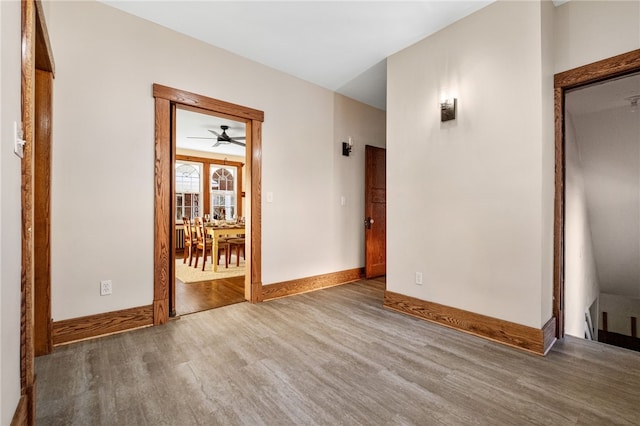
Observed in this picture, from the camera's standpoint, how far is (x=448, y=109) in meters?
2.69

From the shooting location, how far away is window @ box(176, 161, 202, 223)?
752 cm

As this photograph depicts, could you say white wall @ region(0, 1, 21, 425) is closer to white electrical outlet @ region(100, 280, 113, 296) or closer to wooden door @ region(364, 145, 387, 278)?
white electrical outlet @ region(100, 280, 113, 296)

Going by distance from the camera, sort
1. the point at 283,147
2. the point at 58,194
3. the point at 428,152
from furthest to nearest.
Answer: the point at 283,147, the point at 428,152, the point at 58,194

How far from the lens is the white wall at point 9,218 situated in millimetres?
985

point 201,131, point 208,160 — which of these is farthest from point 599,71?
point 208,160

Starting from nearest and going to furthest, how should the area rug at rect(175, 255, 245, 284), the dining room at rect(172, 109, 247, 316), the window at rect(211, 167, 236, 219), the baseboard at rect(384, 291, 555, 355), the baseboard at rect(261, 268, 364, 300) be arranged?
the baseboard at rect(384, 291, 555, 355), the baseboard at rect(261, 268, 364, 300), the dining room at rect(172, 109, 247, 316), the area rug at rect(175, 255, 245, 284), the window at rect(211, 167, 236, 219)

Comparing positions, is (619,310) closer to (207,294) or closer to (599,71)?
(599,71)

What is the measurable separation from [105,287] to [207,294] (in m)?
1.30

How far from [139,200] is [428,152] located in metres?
2.80

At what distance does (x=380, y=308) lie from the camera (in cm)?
317

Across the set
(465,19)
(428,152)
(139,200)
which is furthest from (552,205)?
(139,200)

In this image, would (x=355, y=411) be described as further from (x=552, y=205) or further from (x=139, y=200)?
(x=139, y=200)

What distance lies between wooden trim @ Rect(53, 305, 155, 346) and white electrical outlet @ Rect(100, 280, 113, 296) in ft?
0.56

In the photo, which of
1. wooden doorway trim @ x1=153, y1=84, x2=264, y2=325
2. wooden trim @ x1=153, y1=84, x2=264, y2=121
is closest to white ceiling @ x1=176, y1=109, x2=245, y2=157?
wooden trim @ x1=153, y1=84, x2=264, y2=121
